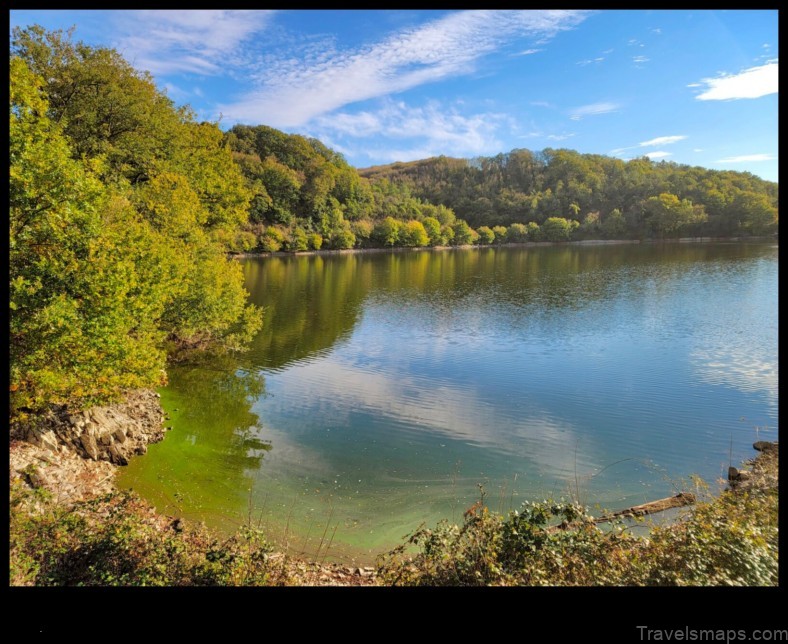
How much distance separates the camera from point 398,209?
444 feet

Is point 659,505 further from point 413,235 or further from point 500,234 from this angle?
point 500,234

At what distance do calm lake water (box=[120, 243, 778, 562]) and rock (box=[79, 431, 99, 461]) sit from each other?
914 mm

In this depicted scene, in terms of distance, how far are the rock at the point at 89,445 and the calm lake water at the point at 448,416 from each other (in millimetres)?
914

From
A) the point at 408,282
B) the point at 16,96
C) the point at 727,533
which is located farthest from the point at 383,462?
the point at 408,282

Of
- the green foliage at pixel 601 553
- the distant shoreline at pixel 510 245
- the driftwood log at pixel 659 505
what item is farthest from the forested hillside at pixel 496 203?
the green foliage at pixel 601 553

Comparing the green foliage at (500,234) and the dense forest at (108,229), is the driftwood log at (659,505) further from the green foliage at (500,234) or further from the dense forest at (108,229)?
the green foliage at (500,234)

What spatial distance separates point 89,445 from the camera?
12086 millimetres

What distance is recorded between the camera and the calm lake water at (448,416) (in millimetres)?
11344

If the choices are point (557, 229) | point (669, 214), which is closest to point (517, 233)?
point (557, 229)

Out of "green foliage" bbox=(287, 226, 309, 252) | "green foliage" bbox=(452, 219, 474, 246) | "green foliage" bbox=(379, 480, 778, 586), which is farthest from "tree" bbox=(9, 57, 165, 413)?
"green foliage" bbox=(452, 219, 474, 246)

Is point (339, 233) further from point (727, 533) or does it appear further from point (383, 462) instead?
point (727, 533)
